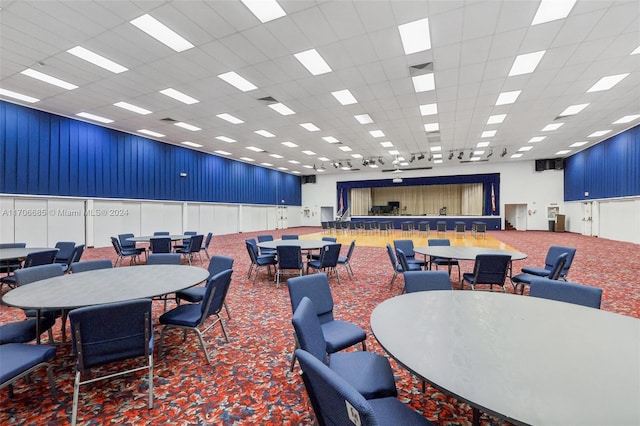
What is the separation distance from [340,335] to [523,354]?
1.29 m

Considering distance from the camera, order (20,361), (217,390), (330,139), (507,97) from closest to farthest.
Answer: (20,361) → (217,390) → (507,97) → (330,139)

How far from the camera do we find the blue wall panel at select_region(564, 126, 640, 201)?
10820 millimetres

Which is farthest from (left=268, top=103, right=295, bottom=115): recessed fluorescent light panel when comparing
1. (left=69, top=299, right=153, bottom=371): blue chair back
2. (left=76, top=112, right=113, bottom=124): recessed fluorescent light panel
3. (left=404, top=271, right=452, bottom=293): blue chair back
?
(left=69, top=299, right=153, bottom=371): blue chair back

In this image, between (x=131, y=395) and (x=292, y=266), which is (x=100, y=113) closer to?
(x=292, y=266)

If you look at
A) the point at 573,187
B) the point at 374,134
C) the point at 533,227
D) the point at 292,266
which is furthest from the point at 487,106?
the point at 533,227

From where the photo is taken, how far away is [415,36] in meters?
5.08

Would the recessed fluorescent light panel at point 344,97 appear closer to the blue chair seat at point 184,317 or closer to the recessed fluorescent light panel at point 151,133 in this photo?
the blue chair seat at point 184,317

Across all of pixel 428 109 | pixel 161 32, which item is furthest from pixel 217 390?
pixel 428 109

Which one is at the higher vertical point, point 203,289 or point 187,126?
point 187,126

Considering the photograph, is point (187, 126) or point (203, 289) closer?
point (203, 289)

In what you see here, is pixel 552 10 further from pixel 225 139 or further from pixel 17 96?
pixel 17 96

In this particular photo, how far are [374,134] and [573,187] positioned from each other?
1299 cm

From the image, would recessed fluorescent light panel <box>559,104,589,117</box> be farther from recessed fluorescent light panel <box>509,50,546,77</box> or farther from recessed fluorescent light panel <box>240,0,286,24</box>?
recessed fluorescent light panel <box>240,0,286,24</box>

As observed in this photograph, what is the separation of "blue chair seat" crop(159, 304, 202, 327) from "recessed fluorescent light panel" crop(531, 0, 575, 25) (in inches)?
248
